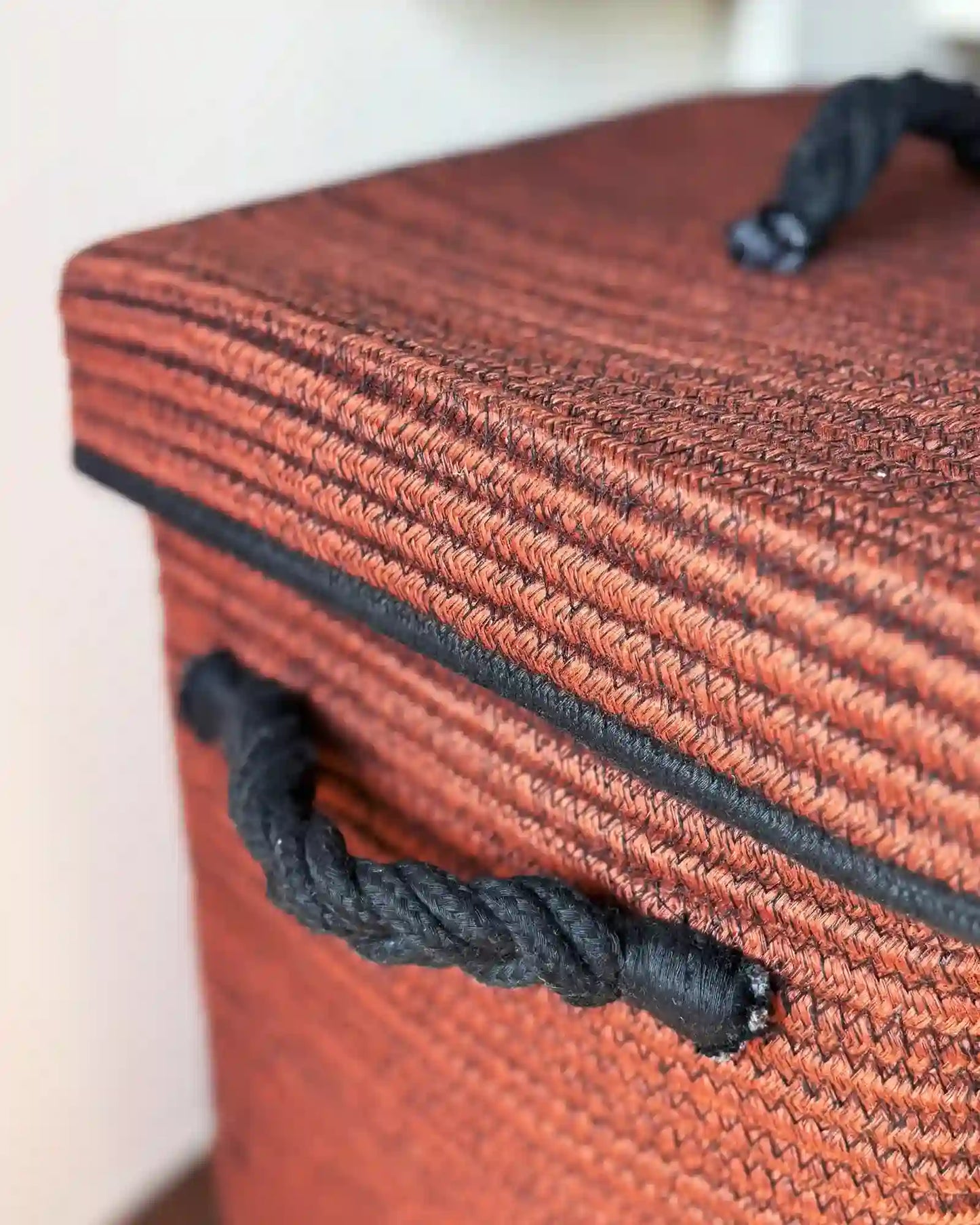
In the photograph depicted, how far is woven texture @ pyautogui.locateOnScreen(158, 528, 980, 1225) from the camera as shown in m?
0.28

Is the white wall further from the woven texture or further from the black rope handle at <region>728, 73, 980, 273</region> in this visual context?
the black rope handle at <region>728, 73, 980, 273</region>

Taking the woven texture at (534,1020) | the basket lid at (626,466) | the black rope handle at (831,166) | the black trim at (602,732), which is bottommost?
the woven texture at (534,1020)

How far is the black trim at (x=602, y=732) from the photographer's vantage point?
233 millimetres

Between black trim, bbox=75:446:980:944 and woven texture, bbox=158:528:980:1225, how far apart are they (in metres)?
0.02

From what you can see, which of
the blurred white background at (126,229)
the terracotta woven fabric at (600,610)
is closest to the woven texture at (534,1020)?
the terracotta woven fabric at (600,610)

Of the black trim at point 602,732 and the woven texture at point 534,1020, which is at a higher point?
the black trim at point 602,732

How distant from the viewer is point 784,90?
0.64m

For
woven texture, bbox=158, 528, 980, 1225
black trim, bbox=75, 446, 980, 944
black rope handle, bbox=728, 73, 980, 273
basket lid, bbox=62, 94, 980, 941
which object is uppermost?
black rope handle, bbox=728, 73, 980, 273

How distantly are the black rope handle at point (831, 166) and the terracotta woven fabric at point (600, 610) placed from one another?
14 millimetres

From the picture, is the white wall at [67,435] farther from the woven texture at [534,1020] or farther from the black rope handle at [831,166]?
the black rope handle at [831,166]

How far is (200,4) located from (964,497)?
0.38 metres

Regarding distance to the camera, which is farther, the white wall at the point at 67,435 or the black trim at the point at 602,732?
the white wall at the point at 67,435

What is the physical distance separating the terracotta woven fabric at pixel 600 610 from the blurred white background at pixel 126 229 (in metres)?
0.07

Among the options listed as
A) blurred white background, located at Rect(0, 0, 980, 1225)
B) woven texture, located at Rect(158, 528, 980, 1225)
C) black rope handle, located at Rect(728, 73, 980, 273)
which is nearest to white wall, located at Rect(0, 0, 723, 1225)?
blurred white background, located at Rect(0, 0, 980, 1225)
